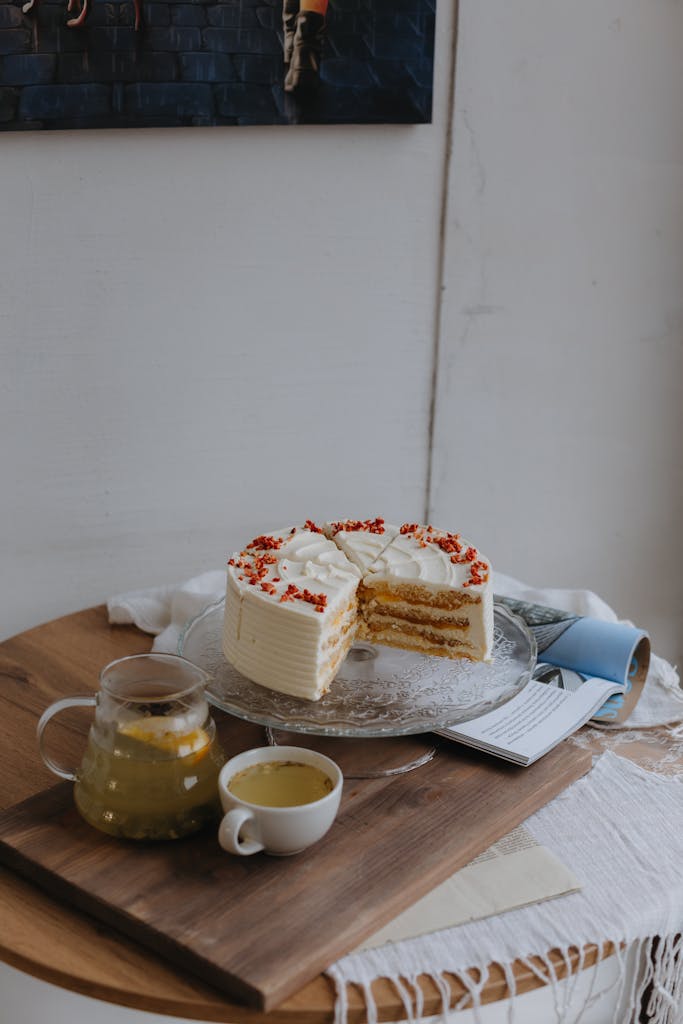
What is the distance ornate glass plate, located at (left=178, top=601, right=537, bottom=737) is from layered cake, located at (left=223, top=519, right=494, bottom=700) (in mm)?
21

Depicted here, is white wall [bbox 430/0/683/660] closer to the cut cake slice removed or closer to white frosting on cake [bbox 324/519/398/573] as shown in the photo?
white frosting on cake [bbox 324/519/398/573]

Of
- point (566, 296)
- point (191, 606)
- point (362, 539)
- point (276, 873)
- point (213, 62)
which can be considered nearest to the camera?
point (276, 873)

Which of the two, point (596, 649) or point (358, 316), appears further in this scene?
point (358, 316)

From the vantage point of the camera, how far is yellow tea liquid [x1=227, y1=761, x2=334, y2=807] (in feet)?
3.73

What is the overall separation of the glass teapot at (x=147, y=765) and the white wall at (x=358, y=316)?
36.8 inches

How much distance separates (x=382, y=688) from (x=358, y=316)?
995mm

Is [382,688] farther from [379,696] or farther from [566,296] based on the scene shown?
[566,296]

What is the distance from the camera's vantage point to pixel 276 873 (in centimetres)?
109

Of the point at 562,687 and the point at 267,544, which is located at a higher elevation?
the point at 267,544

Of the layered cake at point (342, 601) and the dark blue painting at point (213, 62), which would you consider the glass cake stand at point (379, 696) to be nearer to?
the layered cake at point (342, 601)

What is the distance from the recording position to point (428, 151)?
212 cm

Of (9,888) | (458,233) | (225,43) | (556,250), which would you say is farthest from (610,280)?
(9,888)

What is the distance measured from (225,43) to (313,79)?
17 centimetres

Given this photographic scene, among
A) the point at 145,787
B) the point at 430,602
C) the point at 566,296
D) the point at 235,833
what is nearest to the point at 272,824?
the point at 235,833
